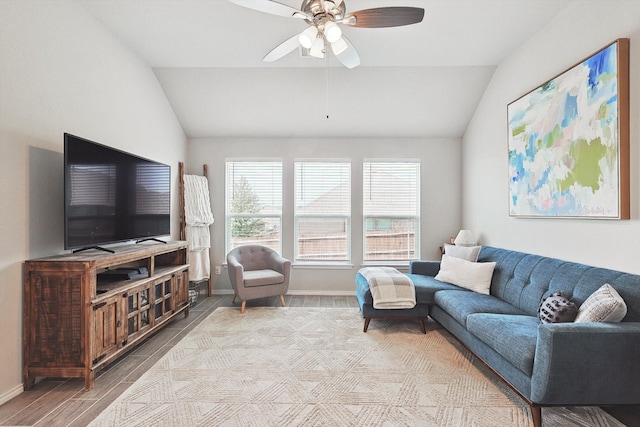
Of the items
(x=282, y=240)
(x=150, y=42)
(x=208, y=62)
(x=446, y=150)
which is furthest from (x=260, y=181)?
(x=446, y=150)

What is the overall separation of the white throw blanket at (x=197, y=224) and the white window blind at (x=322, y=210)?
4.47 feet

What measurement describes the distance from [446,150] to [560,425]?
3.88m

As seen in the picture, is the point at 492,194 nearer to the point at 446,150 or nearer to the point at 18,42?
the point at 446,150

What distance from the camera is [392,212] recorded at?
16.7 feet

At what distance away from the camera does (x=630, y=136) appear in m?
2.19

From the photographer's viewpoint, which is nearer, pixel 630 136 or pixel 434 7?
pixel 630 136

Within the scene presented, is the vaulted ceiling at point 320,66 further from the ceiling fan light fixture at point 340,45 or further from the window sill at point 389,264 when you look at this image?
the window sill at point 389,264

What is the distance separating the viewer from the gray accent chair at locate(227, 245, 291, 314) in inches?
159

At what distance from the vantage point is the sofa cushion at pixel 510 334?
1946 mm

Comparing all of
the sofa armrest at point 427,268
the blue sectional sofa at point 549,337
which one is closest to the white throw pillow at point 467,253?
the sofa armrest at point 427,268

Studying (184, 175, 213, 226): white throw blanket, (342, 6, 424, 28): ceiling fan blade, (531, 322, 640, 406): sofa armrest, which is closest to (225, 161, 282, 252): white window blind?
(184, 175, 213, 226): white throw blanket

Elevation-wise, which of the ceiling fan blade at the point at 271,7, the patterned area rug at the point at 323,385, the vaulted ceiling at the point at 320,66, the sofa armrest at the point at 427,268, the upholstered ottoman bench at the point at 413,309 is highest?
the vaulted ceiling at the point at 320,66

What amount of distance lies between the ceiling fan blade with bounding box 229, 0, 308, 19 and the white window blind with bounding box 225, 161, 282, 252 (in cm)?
307

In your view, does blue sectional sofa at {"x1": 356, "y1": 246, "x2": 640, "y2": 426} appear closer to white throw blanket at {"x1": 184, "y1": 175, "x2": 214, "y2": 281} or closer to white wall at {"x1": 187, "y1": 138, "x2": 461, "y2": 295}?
white wall at {"x1": 187, "y1": 138, "x2": 461, "y2": 295}
